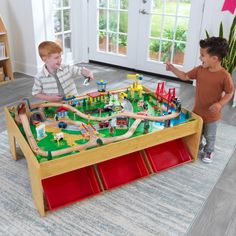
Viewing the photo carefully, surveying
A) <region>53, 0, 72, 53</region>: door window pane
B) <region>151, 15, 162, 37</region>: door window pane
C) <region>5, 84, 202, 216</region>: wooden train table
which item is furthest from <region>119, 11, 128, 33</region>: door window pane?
<region>5, 84, 202, 216</region>: wooden train table

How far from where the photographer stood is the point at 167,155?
222cm

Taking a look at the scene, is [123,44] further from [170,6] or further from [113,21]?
[170,6]

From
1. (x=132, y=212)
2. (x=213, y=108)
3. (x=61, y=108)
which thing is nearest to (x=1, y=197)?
(x=61, y=108)

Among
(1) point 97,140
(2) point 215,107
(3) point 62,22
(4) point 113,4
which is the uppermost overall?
(4) point 113,4

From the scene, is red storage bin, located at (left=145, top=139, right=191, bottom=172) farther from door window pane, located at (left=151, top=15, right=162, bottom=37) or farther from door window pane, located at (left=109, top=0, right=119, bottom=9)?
door window pane, located at (left=109, top=0, right=119, bottom=9)

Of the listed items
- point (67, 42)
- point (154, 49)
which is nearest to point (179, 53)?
point (154, 49)

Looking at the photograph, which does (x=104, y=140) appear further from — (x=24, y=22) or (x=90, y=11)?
(x=90, y=11)

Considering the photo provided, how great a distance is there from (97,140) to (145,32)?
8.71 ft

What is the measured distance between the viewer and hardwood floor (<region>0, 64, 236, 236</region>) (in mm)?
1733

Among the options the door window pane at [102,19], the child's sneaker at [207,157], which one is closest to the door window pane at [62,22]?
the door window pane at [102,19]

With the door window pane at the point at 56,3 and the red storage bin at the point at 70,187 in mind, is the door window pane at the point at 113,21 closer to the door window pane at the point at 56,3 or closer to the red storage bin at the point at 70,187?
the door window pane at the point at 56,3

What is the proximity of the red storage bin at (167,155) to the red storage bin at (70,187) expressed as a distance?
471 millimetres

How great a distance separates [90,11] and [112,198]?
3270 mm

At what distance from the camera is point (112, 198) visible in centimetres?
192
